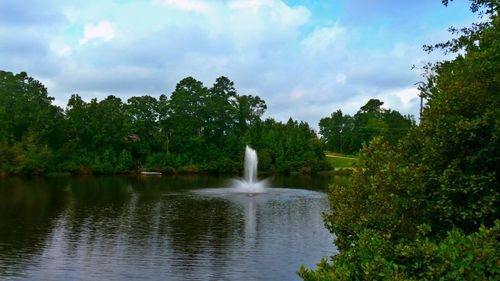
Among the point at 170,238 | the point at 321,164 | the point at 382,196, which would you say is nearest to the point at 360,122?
the point at 321,164

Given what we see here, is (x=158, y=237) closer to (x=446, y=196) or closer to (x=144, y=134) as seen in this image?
(x=446, y=196)

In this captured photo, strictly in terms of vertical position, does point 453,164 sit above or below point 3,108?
below

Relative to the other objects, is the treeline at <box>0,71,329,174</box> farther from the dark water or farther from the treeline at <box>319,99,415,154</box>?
the dark water

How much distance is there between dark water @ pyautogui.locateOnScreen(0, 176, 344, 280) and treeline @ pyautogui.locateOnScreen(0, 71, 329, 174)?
1532 inches

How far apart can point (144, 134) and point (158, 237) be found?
7192 cm

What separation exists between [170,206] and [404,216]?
117 ft

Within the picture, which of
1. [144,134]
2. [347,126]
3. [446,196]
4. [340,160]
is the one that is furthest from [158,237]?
[347,126]

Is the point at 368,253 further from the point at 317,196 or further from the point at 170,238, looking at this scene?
the point at 317,196

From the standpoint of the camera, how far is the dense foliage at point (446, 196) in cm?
725

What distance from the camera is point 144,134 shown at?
99750 mm

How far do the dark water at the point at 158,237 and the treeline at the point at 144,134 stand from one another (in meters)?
38.9

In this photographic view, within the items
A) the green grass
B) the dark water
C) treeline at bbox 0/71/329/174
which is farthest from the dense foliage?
the green grass

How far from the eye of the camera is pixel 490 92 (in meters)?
9.17

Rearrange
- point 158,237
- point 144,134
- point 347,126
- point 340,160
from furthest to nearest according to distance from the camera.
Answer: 1. point 347,126
2. point 340,160
3. point 144,134
4. point 158,237
